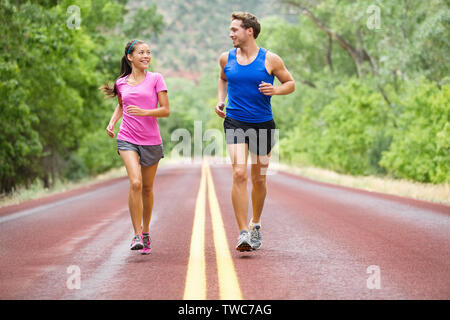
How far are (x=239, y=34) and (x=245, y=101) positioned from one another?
68cm

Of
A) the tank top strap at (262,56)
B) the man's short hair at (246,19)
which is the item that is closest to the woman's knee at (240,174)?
the tank top strap at (262,56)

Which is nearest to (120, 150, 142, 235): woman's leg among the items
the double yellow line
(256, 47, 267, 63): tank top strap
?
the double yellow line

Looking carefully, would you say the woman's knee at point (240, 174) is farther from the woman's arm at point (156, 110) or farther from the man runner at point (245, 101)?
the woman's arm at point (156, 110)

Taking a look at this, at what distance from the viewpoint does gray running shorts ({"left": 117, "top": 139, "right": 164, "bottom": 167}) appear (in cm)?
578

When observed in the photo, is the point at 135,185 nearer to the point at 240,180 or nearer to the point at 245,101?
the point at 240,180

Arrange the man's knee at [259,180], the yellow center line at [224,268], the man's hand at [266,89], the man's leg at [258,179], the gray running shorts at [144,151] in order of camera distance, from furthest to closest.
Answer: the man's knee at [259,180]
the man's leg at [258,179]
the gray running shorts at [144,151]
the man's hand at [266,89]
the yellow center line at [224,268]

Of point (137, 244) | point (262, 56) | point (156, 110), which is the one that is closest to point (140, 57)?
point (156, 110)

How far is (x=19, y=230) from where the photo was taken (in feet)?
27.5

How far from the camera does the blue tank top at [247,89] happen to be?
565cm

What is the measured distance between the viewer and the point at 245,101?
573 centimetres

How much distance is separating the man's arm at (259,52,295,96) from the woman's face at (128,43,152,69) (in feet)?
4.18

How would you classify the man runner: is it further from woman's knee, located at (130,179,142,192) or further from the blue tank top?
woman's knee, located at (130,179,142,192)

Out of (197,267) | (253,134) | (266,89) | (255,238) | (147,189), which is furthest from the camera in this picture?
(255,238)

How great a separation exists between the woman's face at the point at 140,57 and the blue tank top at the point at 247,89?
0.85 m
